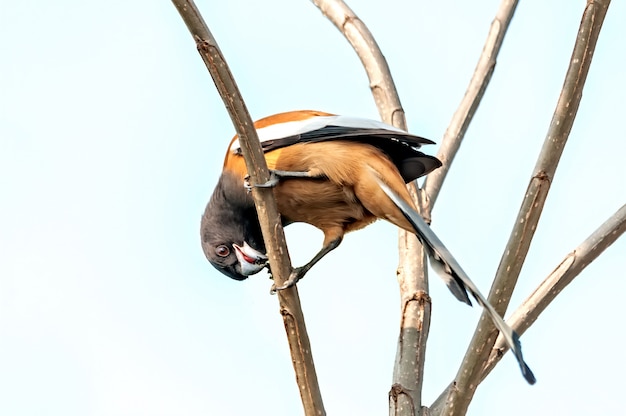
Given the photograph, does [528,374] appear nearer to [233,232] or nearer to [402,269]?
[402,269]

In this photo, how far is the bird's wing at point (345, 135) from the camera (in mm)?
5004

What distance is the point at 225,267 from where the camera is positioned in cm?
584

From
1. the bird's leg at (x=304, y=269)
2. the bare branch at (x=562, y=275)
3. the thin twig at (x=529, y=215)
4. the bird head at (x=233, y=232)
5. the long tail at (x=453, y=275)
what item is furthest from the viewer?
the bird head at (x=233, y=232)

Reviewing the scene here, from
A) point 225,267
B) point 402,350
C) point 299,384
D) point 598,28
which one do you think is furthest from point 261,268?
point 598,28

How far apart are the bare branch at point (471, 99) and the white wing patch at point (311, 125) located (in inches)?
25.1

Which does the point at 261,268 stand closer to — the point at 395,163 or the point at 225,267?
the point at 225,267

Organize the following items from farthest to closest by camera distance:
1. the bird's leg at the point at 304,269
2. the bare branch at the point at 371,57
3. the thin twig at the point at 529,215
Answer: the bare branch at the point at 371,57, the bird's leg at the point at 304,269, the thin twig at the point at 529,215

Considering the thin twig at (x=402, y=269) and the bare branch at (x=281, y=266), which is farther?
the thin twig at (x=402, y=269)

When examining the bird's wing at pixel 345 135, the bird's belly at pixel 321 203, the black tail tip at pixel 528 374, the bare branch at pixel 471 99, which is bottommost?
the black tail tip at pixel 528 374

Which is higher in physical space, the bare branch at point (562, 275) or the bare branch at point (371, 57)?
the bare branch at point (371, 57)

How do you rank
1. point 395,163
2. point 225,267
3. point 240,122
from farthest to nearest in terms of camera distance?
point 225,267, point 395,163, point 240,122

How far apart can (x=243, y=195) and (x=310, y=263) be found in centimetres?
81

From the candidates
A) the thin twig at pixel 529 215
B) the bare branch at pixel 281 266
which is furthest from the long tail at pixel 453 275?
the bare branch at pixel 281 266

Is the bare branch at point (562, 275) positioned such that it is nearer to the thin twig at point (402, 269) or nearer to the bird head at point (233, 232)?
the thin twig at point (402, 269)
